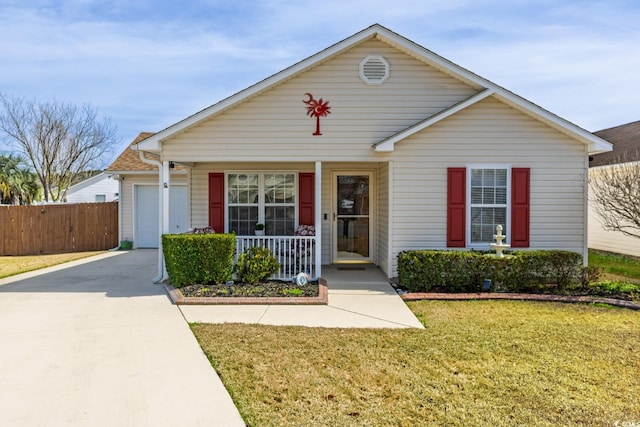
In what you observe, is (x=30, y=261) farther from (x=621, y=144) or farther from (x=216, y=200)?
(x=621, y=144)

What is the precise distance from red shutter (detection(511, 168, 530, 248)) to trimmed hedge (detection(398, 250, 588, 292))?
2.47 ft

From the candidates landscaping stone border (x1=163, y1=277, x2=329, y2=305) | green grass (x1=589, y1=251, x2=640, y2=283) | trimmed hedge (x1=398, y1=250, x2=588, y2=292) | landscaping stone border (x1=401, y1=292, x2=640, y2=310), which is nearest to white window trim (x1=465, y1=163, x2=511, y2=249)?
trimmed hedge (x1=398, y1=250, x2=588, y2=292)

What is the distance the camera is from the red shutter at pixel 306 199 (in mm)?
10539

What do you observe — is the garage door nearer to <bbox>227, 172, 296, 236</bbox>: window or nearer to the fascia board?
<bbox>227, 172, 296, 236</bbox>: window

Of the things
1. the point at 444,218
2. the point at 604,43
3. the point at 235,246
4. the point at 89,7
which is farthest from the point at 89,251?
the point at 604,43

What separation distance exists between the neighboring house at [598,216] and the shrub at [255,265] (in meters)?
10.1

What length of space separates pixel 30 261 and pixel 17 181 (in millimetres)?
14433

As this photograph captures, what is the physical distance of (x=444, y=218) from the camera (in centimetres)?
888

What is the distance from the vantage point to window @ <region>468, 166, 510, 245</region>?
8.83 meters

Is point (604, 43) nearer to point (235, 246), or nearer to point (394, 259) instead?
point (394, 259)

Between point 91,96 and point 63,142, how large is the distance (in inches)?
128

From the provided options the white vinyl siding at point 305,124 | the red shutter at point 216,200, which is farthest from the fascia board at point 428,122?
the red shutter at point 216,200

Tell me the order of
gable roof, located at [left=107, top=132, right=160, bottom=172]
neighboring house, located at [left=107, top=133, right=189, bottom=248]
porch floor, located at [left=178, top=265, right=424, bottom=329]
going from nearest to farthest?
porch floor, located at [left=178, top=265, right=424, bottom=329] < gable roof, located at [left=107, top=132, right=160, bottom=172] < neighboring house, located at [left=107, top=133, right=189, bottom=248]

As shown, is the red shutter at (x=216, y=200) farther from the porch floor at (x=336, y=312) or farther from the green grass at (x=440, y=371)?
the green grass at (x=440, y=371)
